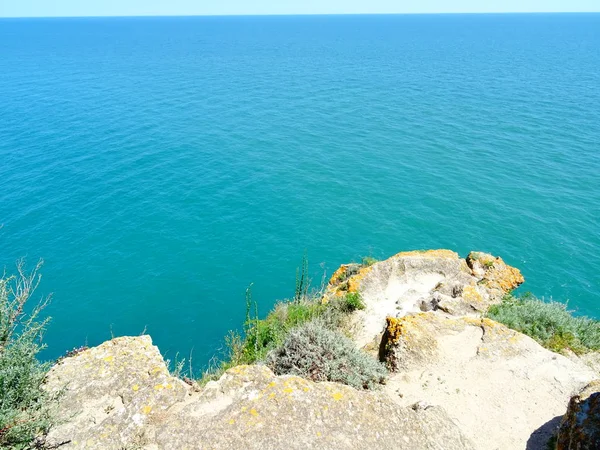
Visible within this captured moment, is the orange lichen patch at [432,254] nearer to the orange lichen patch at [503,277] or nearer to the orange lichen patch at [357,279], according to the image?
the orange lichen patch at [503,277]

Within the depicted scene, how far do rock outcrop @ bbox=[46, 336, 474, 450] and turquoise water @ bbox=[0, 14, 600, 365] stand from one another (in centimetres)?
1537

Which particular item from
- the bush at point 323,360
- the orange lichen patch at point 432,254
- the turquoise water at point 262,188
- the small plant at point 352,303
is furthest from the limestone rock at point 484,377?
the turquoise water at point 262,188

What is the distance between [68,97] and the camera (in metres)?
71.2

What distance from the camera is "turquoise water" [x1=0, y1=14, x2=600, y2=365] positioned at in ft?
103

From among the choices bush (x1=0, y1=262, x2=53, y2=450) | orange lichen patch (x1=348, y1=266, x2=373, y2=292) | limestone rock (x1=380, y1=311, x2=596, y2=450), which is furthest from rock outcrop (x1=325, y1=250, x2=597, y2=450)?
bush (x1=0, y1=262, x2=53, y2=450)

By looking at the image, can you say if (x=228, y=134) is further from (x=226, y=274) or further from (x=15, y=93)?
(x=15, y=93)

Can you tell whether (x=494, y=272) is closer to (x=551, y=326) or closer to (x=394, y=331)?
(x=551, y=326)

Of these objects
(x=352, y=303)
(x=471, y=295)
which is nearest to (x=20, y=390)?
(x=352, y=303)

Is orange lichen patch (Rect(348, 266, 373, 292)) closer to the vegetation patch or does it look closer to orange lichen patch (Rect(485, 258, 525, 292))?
the vegetation patch

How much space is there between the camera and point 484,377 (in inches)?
548

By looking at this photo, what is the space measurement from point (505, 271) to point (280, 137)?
37.2 m

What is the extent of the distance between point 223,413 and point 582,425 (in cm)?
776

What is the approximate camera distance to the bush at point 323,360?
12.6 m

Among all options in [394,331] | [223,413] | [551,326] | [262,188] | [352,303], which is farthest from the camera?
[262,188]
